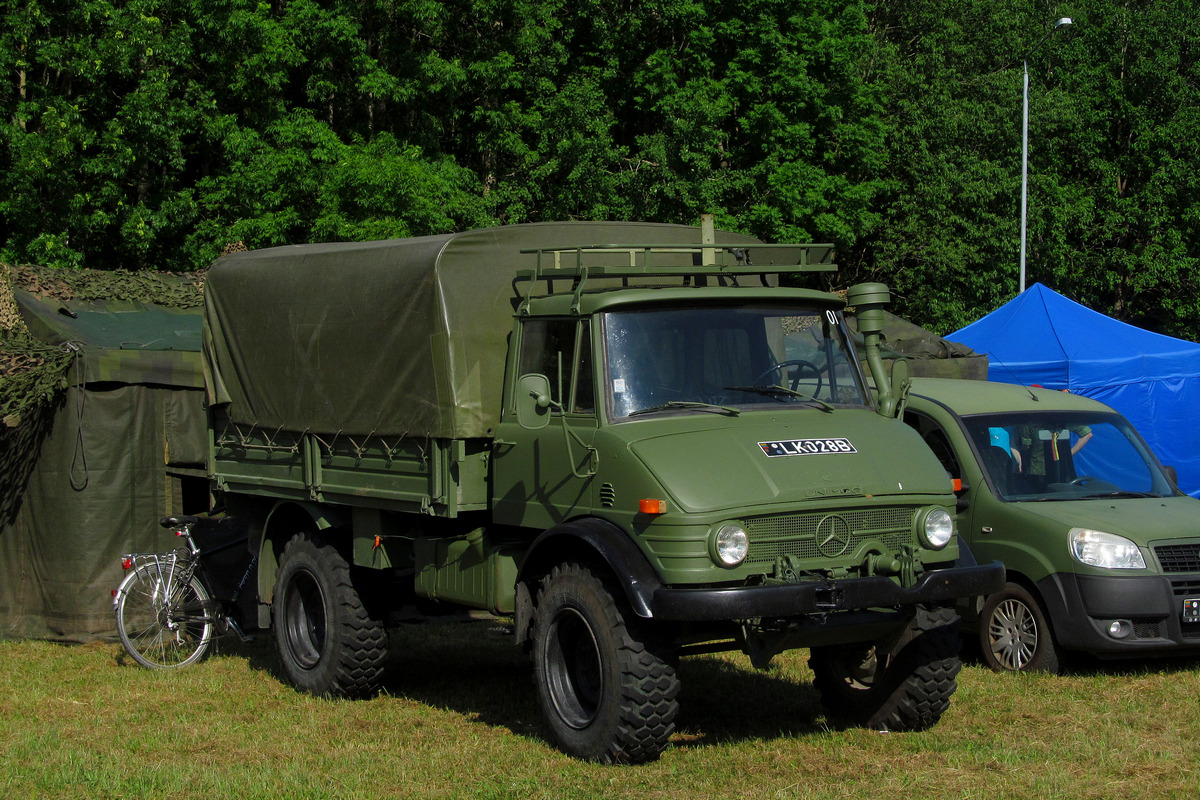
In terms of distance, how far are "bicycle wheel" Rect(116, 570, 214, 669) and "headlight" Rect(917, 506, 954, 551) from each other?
20.6ft

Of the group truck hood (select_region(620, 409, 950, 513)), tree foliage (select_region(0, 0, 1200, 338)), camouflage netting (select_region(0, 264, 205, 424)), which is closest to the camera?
truck hood (select_region(620, 409, 950, 513))

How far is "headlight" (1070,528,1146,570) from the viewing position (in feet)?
28.3

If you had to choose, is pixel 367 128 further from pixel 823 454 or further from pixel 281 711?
pixel 823 454

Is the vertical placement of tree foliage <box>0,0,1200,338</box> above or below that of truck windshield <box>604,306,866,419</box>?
above

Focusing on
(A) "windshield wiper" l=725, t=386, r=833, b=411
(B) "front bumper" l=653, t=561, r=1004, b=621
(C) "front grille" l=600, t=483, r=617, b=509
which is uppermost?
(A) "windshield wiper" l=725, t=386, r=833, b=411

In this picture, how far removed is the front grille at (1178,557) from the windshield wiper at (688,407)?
3.72 m

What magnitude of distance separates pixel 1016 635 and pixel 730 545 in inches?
A: 152

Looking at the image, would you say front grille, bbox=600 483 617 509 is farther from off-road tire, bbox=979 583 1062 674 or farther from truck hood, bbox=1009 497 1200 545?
truck hood, bbox=1009 497 1200 545

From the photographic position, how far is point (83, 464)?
1148 centimetres

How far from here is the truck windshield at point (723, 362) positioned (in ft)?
22.5

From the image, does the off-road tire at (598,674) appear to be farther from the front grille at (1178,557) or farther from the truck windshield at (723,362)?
the front grille at (1178,557)

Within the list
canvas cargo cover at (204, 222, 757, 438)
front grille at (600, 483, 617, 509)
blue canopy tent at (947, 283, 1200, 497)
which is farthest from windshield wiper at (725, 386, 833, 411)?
blue canopy tent at (947, 283, 1200, 497)

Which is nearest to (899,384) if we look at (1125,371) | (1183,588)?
(1183,588)

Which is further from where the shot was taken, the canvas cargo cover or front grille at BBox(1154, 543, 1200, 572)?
front grille at BBox(1154, 543, 1200, 572)
